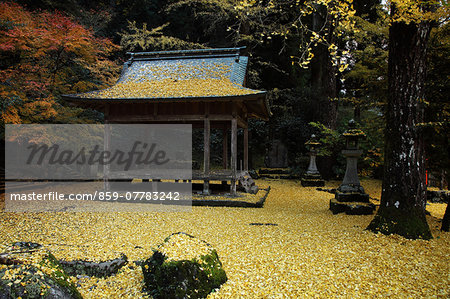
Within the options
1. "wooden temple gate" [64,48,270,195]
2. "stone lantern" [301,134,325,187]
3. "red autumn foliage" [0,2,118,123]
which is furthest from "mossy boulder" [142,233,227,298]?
"stone lantern" [301,134,325,187]

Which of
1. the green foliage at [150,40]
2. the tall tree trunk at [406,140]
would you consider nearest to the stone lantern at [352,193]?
the tall tree trunk at [406,140]

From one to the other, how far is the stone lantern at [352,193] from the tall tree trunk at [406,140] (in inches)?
61.9

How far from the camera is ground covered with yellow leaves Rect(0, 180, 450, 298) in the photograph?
113 inches

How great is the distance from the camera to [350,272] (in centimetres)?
318

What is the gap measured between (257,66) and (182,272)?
647 inches

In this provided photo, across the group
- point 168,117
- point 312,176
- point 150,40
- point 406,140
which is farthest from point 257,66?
point 406,140

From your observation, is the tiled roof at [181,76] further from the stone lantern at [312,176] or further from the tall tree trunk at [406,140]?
the stone lantern at [312,176]

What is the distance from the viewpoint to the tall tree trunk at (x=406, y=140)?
14.2ft

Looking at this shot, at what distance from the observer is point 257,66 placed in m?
17.5

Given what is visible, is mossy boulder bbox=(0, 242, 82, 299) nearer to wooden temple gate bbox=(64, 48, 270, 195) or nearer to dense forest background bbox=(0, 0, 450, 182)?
dense forest background bbox=(0, 0, 450, 182)

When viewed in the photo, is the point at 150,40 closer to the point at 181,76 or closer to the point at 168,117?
the point at 181,76

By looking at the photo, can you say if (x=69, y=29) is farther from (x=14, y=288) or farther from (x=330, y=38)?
(x=330, y=38)

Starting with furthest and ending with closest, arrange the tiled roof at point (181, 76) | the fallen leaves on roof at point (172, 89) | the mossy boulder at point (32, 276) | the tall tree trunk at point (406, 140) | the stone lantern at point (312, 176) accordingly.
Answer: the stone lantern at point (312, 176)
the tiled roof at point (181, 76)
the fallen leaves on roof at point (172, 89)
the tall tree trunk at point (406, 140)
the mossy boulder at point (32, 276)

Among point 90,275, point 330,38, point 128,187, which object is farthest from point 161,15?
point 90,275
